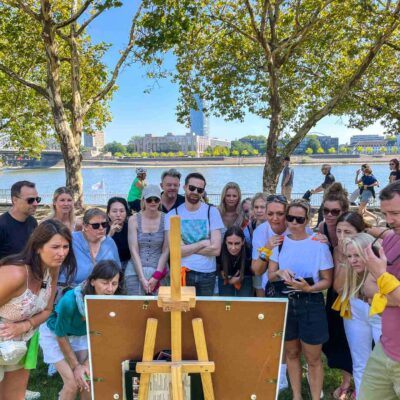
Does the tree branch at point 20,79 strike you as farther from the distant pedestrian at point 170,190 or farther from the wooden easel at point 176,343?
the wooden easel at point 176,343

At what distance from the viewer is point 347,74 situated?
15680 mm

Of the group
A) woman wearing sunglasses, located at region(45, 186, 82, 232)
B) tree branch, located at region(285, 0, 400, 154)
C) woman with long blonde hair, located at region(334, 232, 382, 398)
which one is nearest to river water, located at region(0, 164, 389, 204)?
tree branch, located at region(285, 0, 400, 154)

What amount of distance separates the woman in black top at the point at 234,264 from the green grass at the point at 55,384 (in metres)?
1.09

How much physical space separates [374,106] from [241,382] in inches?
601

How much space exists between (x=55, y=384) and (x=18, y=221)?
1705mm

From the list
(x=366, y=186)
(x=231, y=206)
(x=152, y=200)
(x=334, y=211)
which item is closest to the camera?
(x=334, y=211)

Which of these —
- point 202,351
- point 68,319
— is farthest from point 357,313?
point 68,319

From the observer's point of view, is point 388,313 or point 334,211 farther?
point 334,211

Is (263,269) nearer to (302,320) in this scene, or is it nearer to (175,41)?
(302,320)

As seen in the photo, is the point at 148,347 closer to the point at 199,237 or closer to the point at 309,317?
the point at 309,317

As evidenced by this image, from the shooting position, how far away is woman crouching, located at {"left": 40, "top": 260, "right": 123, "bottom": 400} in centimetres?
297

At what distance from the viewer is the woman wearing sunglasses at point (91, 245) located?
3.63m

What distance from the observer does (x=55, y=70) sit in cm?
1395

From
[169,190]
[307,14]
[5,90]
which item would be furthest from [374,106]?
[5,90]
